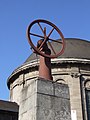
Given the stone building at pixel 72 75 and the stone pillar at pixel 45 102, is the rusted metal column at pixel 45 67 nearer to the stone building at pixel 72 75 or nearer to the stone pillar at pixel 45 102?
the stone pillar at pixel 45 102

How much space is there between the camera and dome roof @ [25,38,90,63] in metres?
24.7

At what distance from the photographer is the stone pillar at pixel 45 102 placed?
28.7ft

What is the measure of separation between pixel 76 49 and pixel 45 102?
17.5 meters

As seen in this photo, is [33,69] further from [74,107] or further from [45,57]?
[45,57]

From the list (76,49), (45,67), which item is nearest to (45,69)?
(45,67)

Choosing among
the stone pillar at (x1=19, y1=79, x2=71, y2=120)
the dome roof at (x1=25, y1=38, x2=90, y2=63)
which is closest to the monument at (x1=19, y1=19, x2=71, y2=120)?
the stone pillar at (x1=19, y1=79, x2=71, y2=120)

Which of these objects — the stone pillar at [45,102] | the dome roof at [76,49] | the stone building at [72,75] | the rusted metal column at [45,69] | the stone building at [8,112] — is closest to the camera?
the stone pillar at [45,102]

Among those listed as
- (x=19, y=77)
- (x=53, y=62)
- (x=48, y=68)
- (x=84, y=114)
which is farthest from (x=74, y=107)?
(x=48, y=68)

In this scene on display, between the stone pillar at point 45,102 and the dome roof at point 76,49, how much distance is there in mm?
14904

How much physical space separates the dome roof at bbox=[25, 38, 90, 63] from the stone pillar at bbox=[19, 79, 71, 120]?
14904mm

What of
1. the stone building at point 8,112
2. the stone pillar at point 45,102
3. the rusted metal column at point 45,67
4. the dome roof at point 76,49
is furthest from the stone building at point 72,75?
the stone pillar at point 45,102

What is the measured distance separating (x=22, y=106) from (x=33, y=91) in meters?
0.89

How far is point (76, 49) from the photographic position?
26.0 metres

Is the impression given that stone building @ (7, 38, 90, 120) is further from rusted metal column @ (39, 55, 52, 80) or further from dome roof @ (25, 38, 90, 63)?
rusted metal column @ (39, 55, 52, 80)
